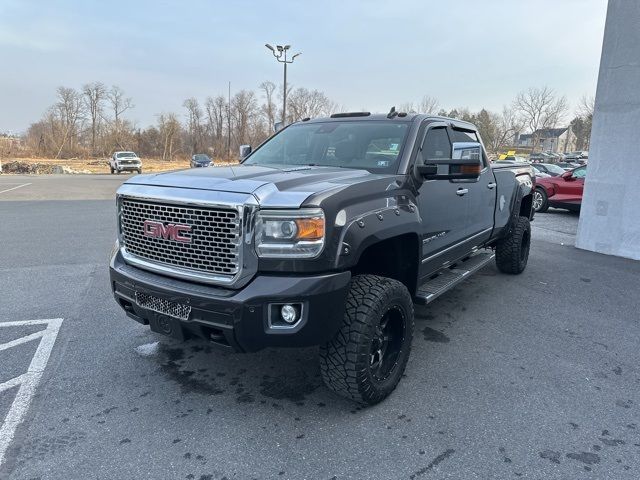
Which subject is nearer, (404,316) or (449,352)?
(404,316)

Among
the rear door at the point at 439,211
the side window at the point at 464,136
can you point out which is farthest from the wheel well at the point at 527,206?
the rear door at the point at 439,211

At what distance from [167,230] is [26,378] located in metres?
1.57

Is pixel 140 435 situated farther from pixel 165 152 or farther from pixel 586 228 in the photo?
pixel 165 152

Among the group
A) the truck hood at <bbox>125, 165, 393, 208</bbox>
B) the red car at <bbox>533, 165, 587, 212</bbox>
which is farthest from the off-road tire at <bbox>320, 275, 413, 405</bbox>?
the red car at <bbox>533, 165, 587, 212</bbox>

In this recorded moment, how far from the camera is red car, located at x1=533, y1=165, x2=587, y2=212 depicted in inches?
505

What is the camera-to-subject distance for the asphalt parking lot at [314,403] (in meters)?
2.42

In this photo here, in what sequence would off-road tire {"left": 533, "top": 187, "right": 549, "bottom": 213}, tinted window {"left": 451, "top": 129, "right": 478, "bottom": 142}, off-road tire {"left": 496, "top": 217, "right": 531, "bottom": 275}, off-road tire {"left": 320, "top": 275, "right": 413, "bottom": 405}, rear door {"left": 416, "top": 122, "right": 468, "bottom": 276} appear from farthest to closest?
1. off-road tire {"left": 533, "top": 187, "right": 549, "bottom": 213}
2. off-road tire {"left": 496, "top": 217, "right": 531, "bottom": 275}
3. tinted window {"left": 451, "top": 129, "right": 478, "bottom": 142}
4. rear door {"left": 416, "top": 122, "right": 468, "bottom": 276}
5. off-road tire {"left": 320, "top": 275, "right": 413, "bottom": 405}

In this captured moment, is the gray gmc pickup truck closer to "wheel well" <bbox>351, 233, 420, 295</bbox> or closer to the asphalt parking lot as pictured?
"wheel well" <bbox>351, 233, 420, 295</bbox>

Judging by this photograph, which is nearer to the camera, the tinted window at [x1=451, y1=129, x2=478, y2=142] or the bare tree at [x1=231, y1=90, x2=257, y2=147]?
the tinted window at [x1=451, y1=129, x2=478, y2=142]

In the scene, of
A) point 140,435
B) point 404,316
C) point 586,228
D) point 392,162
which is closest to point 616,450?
point 404,316

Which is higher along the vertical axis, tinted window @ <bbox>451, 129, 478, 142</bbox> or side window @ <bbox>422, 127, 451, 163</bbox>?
tinted window @ <bbox>451, 129, 478, 142</bbox>

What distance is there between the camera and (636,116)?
288 inches

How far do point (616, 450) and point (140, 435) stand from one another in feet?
8.89

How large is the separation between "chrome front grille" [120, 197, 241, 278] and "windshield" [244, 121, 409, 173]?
4.21 feet
